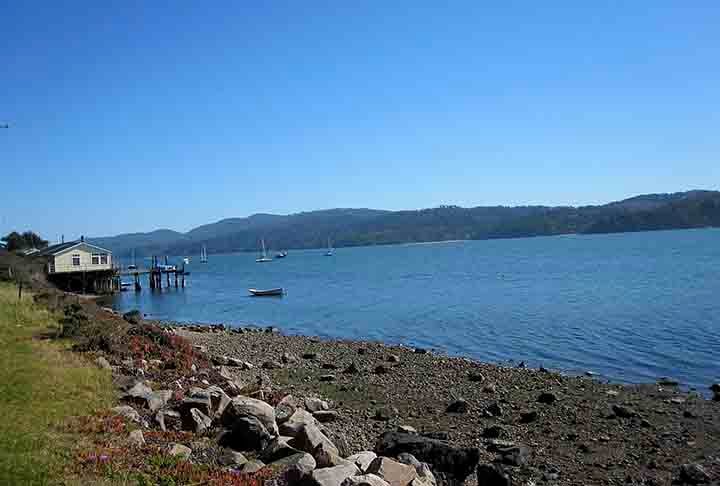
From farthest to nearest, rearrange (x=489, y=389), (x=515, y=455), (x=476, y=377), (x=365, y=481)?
(x=476, y=377), (x=489, y=389), (x=515, y=455), (x=365, y=481)

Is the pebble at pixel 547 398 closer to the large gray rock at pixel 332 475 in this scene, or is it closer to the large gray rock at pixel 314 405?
the large gray rock at pixel 314 405

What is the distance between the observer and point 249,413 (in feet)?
38.4

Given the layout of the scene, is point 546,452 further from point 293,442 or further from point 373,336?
point 373,336

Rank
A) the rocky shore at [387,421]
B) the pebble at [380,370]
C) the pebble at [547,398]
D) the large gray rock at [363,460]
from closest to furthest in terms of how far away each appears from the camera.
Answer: the rocky shore at [387,421], the large gray rock at [363,460], the pebble at [547,398], the pebble at [380,370]

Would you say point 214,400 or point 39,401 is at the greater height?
point 39,401

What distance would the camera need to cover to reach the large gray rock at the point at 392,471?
9.23 m

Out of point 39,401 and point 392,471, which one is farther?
point 39,401

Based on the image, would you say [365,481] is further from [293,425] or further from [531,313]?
[531,313]

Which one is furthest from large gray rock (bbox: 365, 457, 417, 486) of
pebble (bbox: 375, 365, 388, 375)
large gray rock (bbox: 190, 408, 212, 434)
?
pebble (bbox: 375, 365, 388, 375)

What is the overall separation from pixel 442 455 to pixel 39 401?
25.3 ft

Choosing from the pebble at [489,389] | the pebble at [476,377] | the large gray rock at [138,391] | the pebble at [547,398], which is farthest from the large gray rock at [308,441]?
the pebble at [476,377]

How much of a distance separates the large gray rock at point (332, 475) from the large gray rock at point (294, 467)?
0.56 ft

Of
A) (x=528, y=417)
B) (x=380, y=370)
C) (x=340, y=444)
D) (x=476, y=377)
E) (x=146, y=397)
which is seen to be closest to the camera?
(x=340, y=444)

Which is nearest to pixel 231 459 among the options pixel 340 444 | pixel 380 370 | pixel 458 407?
pixel 340 444
